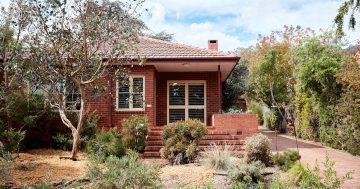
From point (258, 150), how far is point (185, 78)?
350 inches

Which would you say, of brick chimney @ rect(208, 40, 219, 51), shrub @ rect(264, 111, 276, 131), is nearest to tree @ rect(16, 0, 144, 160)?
brick chimney @ rect(208, 40, 219, 51)

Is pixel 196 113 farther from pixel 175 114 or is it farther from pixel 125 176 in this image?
pixel 125 176

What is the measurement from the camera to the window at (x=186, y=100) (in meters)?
20.3

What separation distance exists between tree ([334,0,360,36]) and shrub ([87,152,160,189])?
17.2 ft

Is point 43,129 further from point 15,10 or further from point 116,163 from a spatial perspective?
point 116,163

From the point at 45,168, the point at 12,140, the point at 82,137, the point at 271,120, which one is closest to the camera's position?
the point at 45,168

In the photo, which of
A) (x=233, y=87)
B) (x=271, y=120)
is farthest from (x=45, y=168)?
(x=271, y=120)

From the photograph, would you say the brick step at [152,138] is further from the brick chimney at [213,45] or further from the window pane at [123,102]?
the brick chimney at [213,45]

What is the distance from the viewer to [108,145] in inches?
529

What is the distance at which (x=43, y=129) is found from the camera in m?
16.8

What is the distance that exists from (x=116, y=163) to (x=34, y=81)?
541 cm

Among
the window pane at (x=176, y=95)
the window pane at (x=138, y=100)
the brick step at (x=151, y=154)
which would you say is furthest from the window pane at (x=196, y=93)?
the brick step at (x=151, y=154)

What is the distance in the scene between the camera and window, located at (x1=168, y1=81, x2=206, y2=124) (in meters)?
20.3

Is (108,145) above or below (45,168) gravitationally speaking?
above
